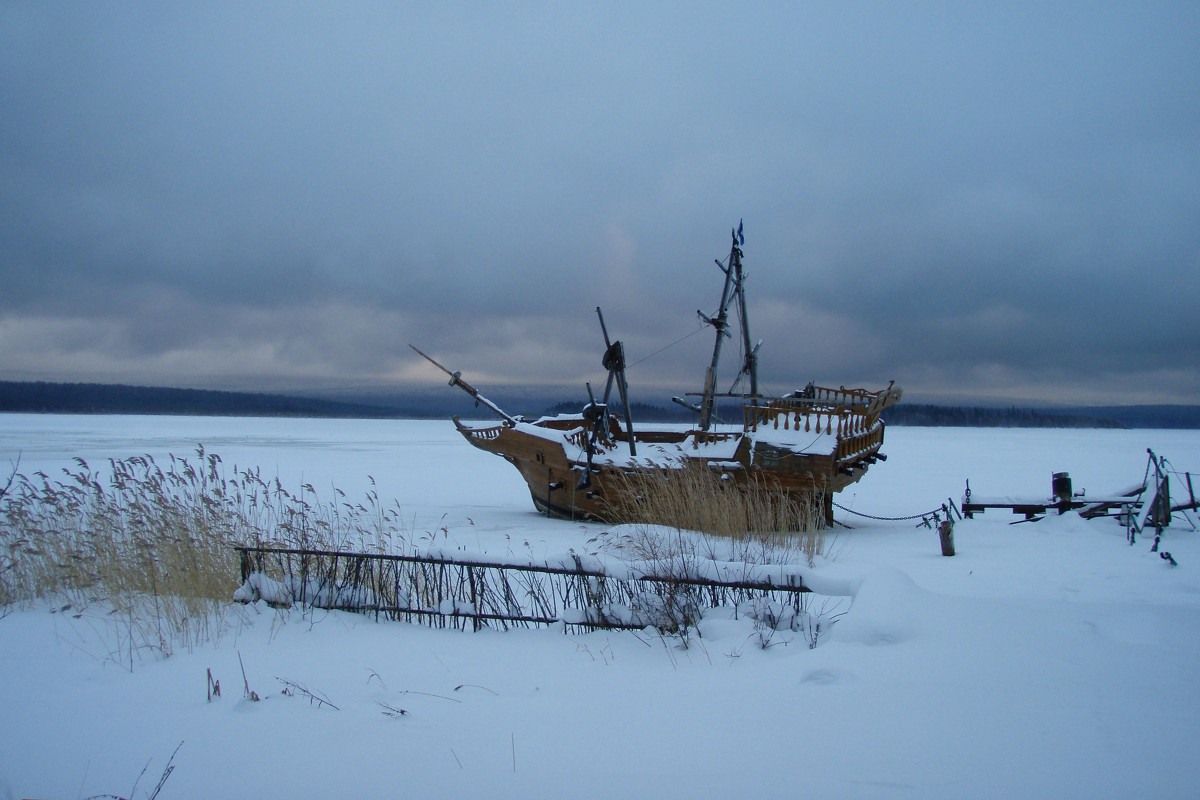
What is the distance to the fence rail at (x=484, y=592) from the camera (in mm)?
4059

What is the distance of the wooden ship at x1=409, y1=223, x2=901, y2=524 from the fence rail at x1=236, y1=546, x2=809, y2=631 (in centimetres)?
453

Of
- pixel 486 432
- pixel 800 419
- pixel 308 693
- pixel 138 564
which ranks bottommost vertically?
pixel 308 693

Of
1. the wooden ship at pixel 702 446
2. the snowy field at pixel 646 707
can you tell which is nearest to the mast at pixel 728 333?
the wooden ship at pixel 702 446

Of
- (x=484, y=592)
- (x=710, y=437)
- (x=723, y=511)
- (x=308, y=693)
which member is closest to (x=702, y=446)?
(x=710, y=437)

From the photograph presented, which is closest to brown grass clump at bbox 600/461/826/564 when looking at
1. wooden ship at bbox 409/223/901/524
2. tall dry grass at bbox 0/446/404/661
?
wooden ship at bbox 409/223/901/524

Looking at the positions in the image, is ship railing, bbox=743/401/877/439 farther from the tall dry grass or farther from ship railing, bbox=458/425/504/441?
the tall dry grass

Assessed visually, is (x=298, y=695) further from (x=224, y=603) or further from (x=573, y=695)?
(x=224, y=603)

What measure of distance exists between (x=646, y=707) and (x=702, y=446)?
8046 mm

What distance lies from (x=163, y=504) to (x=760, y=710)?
15.7 ft

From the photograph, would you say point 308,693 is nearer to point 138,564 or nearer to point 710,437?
point 138,564

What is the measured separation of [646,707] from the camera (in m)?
3.09

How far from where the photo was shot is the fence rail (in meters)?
4.06

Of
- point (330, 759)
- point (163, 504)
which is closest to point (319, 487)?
point (163, 504)

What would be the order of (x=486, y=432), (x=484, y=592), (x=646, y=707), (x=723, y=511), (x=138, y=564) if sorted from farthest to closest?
(x=486, y=432), (x=723, y=511), (x=138, y=564), (x=484, y=592), (x=646, y=707)
